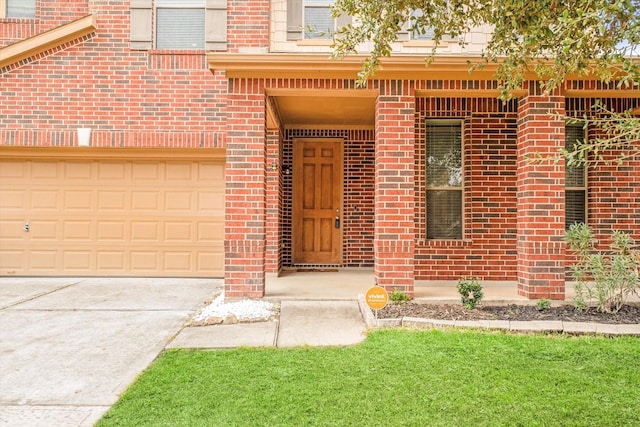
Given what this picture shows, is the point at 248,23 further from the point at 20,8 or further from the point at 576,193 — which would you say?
the point at 576,193

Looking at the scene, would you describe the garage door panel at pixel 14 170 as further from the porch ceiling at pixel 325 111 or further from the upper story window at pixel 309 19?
the upper story window at pixel 309 19

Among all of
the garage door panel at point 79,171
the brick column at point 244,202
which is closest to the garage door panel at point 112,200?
the garage door panel at point 79,171

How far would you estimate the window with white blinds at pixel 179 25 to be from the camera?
26.1 feet

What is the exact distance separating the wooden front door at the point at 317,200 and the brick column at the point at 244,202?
307cm

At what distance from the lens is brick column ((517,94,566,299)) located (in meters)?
5.67

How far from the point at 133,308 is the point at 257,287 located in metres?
1.60

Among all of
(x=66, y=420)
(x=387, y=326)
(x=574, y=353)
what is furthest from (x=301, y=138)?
(x=66, y=420)

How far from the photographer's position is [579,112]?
23.9 feet

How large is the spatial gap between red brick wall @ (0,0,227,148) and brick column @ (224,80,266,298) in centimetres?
208

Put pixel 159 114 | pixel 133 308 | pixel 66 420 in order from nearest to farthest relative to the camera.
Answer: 1. pixel 66 420
2. pixel 133 308
3. pixel 159 114

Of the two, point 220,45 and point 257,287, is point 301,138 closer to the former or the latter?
point 220,45

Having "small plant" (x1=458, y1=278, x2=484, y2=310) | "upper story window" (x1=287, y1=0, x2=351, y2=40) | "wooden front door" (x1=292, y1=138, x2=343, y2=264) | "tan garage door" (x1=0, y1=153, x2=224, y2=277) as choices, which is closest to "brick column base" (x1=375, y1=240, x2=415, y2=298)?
"small plant" (x1=458, y1=278, x2=484, y2=310)

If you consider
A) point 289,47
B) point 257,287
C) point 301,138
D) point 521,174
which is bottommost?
point 257,287

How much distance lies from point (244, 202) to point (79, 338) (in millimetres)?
2399
